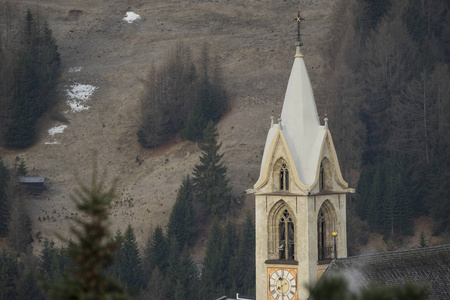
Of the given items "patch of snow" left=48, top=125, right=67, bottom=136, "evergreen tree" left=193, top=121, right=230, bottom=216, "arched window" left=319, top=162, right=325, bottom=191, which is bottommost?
"arched window" left=319, top=162, right=325, bottom=191

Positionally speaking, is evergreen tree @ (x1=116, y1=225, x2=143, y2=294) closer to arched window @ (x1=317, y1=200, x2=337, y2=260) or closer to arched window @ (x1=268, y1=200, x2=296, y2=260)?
arched window @ (x1=268, y1=200, x2=296, y2=260)

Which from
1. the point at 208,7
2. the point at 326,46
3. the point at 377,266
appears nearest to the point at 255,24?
the point at 208,7

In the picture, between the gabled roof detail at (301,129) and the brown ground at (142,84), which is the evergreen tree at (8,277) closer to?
the brown ground at (142,84)

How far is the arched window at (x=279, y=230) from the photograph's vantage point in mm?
54531

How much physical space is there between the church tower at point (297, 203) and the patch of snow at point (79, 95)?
85.2 meters

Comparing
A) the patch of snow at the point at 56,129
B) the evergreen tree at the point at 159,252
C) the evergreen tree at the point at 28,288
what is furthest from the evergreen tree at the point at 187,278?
the patch of snow at the point at 56,129

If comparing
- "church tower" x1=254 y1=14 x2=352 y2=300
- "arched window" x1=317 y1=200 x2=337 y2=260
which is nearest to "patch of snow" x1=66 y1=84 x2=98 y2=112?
"church tower" x1=254 y1=14 x2=352 y2=300

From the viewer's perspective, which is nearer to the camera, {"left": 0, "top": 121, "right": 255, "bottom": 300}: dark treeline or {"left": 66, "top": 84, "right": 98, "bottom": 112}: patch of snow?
{"left": 0, "top": 121, "right": 255, "bottom": 300}: dark treeline

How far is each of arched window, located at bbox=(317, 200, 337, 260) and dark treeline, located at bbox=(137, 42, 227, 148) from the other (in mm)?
65063

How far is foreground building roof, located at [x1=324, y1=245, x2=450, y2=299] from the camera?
45.6m

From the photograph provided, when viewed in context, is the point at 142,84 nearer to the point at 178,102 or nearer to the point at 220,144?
the point at 178,102

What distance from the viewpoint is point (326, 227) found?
2183 inches

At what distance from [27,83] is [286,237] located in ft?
258

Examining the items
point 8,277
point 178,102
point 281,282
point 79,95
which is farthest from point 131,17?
point 281,282
